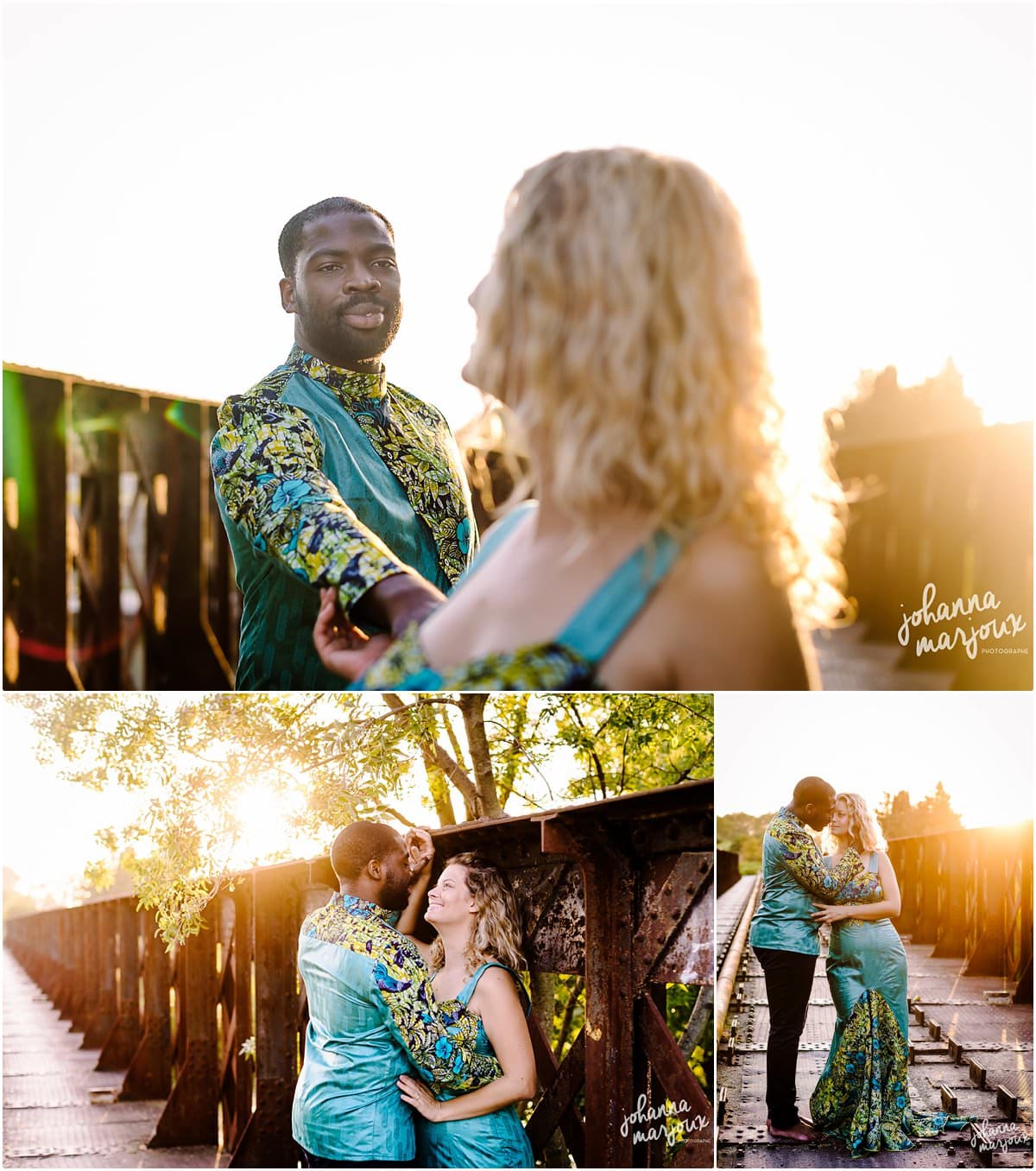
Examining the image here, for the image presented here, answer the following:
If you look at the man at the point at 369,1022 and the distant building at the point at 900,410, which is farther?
the distant building at the point at 900,410

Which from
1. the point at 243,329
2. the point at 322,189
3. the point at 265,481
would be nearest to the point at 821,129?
the point at 322,189

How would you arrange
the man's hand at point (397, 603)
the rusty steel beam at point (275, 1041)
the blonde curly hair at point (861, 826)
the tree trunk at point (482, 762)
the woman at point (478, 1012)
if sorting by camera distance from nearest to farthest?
the man's hand at point (397, 603), the tree trunk at point (482, 762), the woman at point (478, 1012), the rusty steel beam at point (275, 1041), the blonde curly hair at point (861, 826)

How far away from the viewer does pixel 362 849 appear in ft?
9.02

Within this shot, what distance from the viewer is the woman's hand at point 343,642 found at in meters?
1.96

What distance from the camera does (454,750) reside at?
2.71m

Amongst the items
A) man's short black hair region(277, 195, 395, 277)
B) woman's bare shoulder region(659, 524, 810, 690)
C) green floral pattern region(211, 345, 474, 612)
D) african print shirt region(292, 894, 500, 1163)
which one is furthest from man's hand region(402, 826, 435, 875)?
man's short black hair region(277, 195, 395, 277)

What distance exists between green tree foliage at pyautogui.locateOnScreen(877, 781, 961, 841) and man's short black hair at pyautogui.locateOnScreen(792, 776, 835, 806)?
0.44 ft

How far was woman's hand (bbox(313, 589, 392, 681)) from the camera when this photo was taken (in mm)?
1962

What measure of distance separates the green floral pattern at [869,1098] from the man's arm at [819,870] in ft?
0.83

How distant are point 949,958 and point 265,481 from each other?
1894 millimetres

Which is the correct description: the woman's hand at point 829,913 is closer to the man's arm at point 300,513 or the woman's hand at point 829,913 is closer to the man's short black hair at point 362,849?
the man's short black hair at point 362,849

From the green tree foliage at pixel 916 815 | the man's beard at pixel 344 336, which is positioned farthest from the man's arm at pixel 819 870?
the man's beard at pixel 344 336

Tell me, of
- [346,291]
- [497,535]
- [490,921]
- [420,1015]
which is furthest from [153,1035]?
[346,291]

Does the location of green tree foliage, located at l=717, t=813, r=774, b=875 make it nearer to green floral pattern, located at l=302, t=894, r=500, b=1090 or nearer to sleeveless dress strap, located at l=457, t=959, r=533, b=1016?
sleeveless dress strap, located at l=457, t=959, r=533, b=1016
